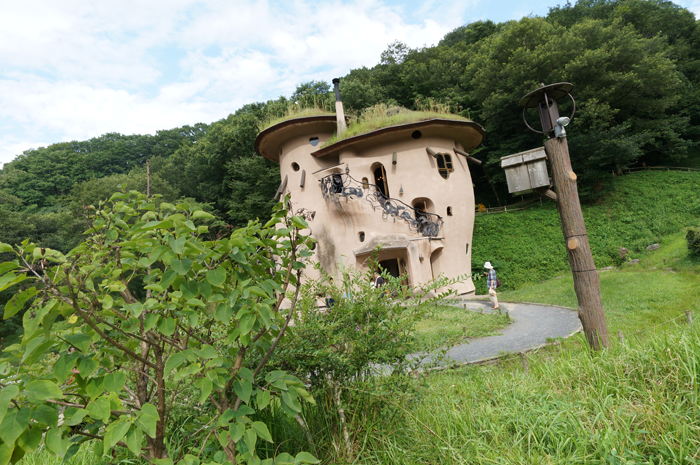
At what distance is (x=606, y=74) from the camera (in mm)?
22062

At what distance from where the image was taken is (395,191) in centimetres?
1490

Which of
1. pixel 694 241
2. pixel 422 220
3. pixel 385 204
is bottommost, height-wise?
pixel 694 241

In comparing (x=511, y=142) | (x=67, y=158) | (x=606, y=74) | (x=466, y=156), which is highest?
(x=67, y=158)

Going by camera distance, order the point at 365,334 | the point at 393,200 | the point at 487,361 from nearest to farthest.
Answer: the point at 365,334
the point at 487,361
the point at 393,200

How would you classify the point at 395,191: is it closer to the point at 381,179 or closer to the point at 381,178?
the point at 381,178

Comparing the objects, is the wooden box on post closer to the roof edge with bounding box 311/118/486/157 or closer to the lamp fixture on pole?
the lamp fixture on pole

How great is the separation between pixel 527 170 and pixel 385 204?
9.67 metres

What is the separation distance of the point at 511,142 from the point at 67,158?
57579 mm

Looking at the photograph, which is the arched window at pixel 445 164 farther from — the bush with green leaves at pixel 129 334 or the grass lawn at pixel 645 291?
the bush with green leaves at pixel 129 334

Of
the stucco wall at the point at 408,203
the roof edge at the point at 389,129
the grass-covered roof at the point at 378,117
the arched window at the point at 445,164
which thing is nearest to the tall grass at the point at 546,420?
the stucco wall at the point at 408,203

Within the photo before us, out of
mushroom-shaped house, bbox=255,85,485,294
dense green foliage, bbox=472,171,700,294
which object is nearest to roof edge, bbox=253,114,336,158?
mushroom-shaped house, bbox=255,85,485,294

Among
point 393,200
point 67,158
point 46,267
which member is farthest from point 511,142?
point 67,158

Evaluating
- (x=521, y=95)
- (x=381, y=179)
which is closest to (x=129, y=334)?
(x=381, y=179)

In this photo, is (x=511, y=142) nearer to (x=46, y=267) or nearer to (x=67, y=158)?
(x=46, y=267)
